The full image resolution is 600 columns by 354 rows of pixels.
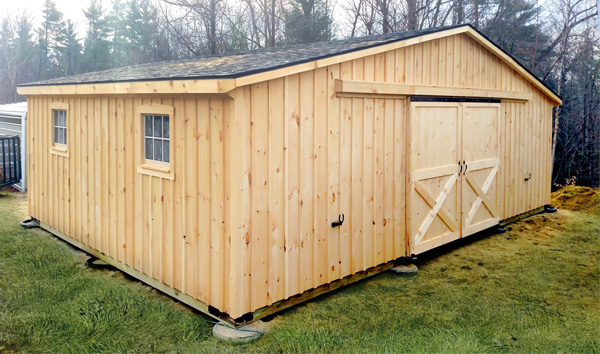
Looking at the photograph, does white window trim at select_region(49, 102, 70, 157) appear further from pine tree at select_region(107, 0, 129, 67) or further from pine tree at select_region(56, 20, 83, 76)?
pine tree at select_region(56, 20, 83, 76)

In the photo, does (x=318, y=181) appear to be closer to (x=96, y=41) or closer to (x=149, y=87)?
(x=149, y=87)

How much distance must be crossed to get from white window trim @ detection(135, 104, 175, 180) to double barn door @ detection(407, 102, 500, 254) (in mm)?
2917

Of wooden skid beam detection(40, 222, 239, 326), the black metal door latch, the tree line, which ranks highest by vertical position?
the tree line

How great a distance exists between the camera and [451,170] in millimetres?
7465

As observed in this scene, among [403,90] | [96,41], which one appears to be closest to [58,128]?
[403,90]

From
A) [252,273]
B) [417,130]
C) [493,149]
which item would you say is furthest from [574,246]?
[252,273]

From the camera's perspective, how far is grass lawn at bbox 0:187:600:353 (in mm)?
4566

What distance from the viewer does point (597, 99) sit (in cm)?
1961

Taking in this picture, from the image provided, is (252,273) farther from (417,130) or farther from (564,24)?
(564,24)

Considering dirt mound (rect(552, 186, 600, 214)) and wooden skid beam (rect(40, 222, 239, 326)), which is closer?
wooden skid beam (rect(40, 222, 239, 326))

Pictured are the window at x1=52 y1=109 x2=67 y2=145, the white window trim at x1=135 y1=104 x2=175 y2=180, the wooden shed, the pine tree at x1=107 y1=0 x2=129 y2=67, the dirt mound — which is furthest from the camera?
the pine tree at x1=107 y1=0 x2=129 y2=67

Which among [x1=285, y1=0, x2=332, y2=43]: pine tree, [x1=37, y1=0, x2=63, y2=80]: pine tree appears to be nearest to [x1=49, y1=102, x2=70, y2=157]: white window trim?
[x1=285, y1=0, x2=332, y2=43]: pine tree

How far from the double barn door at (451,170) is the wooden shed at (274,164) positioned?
29 millimetres

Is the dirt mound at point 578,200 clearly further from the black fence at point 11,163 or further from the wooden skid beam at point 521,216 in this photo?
the black fence at point 11,163
